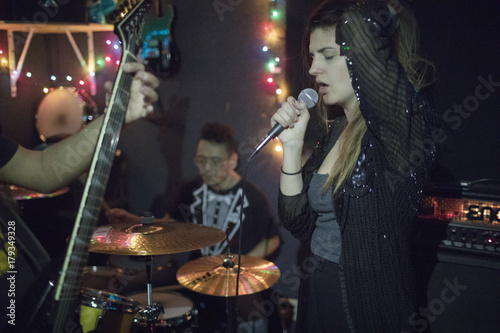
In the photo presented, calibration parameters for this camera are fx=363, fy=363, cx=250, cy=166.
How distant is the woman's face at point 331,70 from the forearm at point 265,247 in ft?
5.86

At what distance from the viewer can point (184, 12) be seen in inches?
136

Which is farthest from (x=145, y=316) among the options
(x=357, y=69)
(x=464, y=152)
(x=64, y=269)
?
(x=464, y=152)

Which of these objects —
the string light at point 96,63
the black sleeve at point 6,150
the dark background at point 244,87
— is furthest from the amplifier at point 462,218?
the string light at point 96,63

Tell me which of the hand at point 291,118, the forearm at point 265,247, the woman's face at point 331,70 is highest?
the woman's face at point 331,70

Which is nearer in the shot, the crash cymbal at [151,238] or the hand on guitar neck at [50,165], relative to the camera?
the hand on guitar neck at [50,165]

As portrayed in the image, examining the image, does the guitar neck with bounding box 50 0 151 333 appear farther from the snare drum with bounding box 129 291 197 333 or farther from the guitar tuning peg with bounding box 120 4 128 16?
the snare drum with bounding box 129 291 197 333

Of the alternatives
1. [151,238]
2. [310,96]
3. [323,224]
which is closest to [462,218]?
[323,224]

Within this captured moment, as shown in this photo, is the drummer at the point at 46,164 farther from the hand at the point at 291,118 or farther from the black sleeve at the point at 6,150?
the hand at the point at 291,118

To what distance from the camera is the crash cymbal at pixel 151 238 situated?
163cm

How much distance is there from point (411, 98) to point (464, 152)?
3.68 feet

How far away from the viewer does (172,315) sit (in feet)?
6.62

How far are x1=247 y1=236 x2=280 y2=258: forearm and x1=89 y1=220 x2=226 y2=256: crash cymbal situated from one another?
1.09m

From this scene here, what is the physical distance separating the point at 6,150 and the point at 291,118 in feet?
3.63

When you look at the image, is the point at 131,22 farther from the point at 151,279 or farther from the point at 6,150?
the point at 151,279
